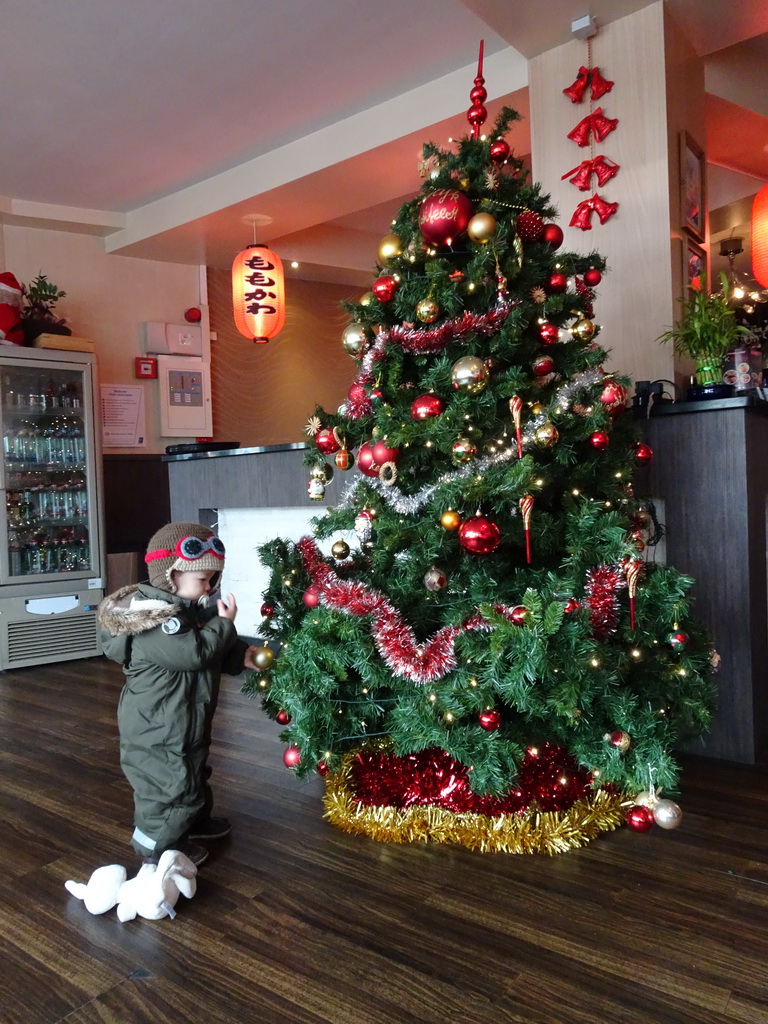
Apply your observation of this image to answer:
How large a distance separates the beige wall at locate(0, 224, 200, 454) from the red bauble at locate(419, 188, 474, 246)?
153 inches

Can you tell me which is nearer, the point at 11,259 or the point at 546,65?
the point at 546,65

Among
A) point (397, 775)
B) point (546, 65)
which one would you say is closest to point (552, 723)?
point (397, 775)

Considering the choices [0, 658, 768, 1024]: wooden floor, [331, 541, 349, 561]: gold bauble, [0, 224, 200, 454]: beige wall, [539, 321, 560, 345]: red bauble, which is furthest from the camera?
[0, 224, 200, 454]: beige wall

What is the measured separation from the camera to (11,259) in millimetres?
4863

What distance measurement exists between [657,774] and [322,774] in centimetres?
95

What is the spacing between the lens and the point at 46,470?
175 inches

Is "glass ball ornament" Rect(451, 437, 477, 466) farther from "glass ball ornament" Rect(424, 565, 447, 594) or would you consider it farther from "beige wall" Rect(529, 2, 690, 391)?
"beige wall" Rect(529, 2, 690, 391)

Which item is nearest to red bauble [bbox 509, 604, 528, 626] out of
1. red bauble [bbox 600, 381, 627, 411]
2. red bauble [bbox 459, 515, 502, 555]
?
red bauble [bbox 459, 515, 502, 555]

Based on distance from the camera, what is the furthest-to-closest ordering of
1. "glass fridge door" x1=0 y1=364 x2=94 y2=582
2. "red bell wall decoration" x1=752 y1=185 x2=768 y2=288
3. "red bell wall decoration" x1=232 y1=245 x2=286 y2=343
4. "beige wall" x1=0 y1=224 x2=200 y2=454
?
"beige wall" x1=0 y1=224 x2=200 y2=454 < "red bell wall decoration" x1=232 y1=245 x2=286 y2=343 < "glass fridge door" x1=0 y1=364 x2=94 y2=582 < "red bell wall decoration" x1=752 y1=185 x2=768 y2=288

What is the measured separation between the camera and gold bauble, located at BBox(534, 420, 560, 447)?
182 cm

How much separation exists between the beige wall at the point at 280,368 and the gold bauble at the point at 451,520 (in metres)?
4.34

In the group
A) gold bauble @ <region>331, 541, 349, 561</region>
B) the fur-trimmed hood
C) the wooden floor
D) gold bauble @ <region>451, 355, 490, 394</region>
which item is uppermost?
gold bauble @ <region>451, 355, 490, 394</region>

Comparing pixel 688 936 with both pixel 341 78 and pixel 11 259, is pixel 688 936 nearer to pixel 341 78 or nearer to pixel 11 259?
pixel 341 78

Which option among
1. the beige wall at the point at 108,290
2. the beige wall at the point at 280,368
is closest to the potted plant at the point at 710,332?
the beige wall at the point at 108,290
